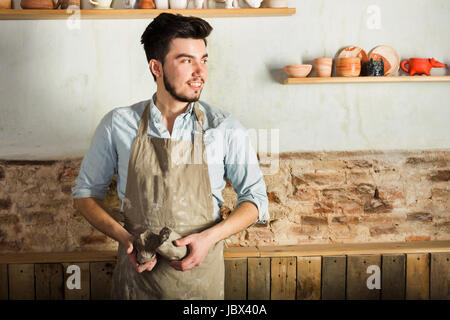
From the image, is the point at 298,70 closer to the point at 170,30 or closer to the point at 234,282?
the point at 170,30

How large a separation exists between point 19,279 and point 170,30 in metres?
1.34

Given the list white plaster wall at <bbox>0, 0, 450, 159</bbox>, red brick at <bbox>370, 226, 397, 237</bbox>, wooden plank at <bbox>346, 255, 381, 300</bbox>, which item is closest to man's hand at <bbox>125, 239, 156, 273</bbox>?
white plaster wall at <bbox>0, 0, 450, 159</bbox>

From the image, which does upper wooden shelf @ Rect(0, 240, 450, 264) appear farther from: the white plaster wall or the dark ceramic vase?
the dark ceramic vase

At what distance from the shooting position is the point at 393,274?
2.03 meters

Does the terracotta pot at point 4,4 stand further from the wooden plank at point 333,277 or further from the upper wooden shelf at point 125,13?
the wooden plank at point 333,277

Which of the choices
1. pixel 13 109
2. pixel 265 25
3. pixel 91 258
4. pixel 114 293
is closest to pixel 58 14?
pixel 13 109

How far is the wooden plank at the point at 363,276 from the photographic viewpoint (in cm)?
202

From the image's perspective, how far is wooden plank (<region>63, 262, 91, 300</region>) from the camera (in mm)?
1962

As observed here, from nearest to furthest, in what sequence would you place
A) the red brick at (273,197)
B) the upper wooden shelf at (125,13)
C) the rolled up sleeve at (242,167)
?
1. the rolled up sleeve at (242,167)
2. the upper wooden shelf at (125,13)
3. the red brick at (273,197)

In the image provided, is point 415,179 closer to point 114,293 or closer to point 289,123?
point 289,123

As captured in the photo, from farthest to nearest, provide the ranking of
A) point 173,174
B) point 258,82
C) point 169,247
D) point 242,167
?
1. point 258,82
2. point 242,167
3. point 173,174
4. point 169,247

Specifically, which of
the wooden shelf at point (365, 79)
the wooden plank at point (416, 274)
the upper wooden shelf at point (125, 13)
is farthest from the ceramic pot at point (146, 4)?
the wooden plank at point (416, 274)

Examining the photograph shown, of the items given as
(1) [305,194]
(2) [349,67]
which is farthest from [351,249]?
(2) [349,67]

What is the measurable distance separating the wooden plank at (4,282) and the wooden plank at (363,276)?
5.28 feet
